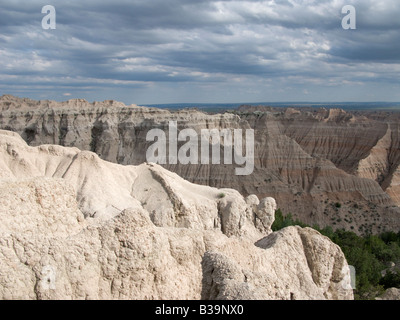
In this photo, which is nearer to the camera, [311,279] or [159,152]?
[311,279]

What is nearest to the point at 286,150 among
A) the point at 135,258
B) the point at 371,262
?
the point at 371,262

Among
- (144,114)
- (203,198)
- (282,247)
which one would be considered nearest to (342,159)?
(144,114)

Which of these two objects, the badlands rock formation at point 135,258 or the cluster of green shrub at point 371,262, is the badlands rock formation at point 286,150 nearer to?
the cluster of green shrub at point 371,262

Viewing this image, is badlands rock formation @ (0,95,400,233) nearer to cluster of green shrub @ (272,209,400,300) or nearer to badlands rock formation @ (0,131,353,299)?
cluster of green shrub @ (272,209,400,300)

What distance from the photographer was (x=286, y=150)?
2633 inches

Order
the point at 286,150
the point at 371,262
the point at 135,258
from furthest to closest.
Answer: the point at 286,150, the point at 371,262, the point at 135,258

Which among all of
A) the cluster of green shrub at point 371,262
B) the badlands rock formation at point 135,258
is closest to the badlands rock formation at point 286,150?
the cluster of green shrub at point 371,262

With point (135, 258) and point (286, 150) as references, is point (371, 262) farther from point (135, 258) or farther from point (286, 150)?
point (286, 150)

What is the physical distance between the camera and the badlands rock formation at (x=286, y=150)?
53156mm

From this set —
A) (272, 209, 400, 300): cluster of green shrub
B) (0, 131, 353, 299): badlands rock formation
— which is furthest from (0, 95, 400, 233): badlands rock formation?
(0, 131, 353, 299): badlands rock formation

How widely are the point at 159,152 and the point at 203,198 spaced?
3848 centimetres

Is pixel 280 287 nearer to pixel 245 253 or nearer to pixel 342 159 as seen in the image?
pixel 245 253

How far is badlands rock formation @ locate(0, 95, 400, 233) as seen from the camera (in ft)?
174

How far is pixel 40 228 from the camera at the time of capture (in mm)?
9312
